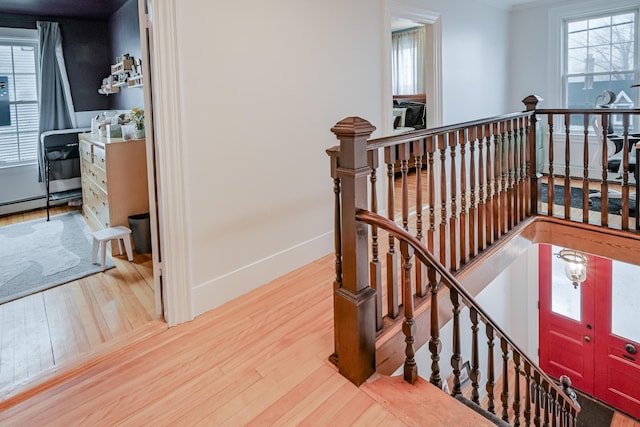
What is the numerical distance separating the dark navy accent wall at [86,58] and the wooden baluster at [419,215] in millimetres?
5594

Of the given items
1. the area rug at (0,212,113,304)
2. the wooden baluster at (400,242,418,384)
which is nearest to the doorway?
the wooden baluster at (400,242,418,384)

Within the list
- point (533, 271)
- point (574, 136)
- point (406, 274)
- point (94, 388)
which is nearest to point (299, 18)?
point (406, 274)

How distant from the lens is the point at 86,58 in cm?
606

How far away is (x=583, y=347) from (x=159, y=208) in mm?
5838

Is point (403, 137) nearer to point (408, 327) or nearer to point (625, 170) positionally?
point (408, 327)

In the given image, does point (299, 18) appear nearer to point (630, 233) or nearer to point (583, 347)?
point (630, 233)

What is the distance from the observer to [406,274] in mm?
1987

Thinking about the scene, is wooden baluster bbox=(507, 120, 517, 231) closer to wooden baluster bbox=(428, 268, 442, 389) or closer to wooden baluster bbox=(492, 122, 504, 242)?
wooden baluster bbox=(492, 122, 504, 242)

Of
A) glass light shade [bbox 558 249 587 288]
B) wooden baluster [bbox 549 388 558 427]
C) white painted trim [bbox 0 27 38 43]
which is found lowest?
wooden baluster [bbox 549 388 558 427]

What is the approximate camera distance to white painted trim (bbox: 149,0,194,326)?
7.37 ft

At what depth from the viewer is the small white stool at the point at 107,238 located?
347cm

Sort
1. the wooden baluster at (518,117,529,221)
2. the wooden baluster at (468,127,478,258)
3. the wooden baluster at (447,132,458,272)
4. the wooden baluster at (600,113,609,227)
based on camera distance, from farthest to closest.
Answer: the wooden baluster at (518,117,529,221), the wooden baluster at (600,113,609,227), the wooden baluster at (468,127,478,258), the wooden baluster at (447,132,458,272)

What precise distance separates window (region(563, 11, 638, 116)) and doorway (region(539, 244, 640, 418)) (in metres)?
2.10

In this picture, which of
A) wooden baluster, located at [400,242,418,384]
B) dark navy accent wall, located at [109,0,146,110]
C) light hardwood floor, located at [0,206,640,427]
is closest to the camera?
light hardwood floor, located at [0,206,640,427]
